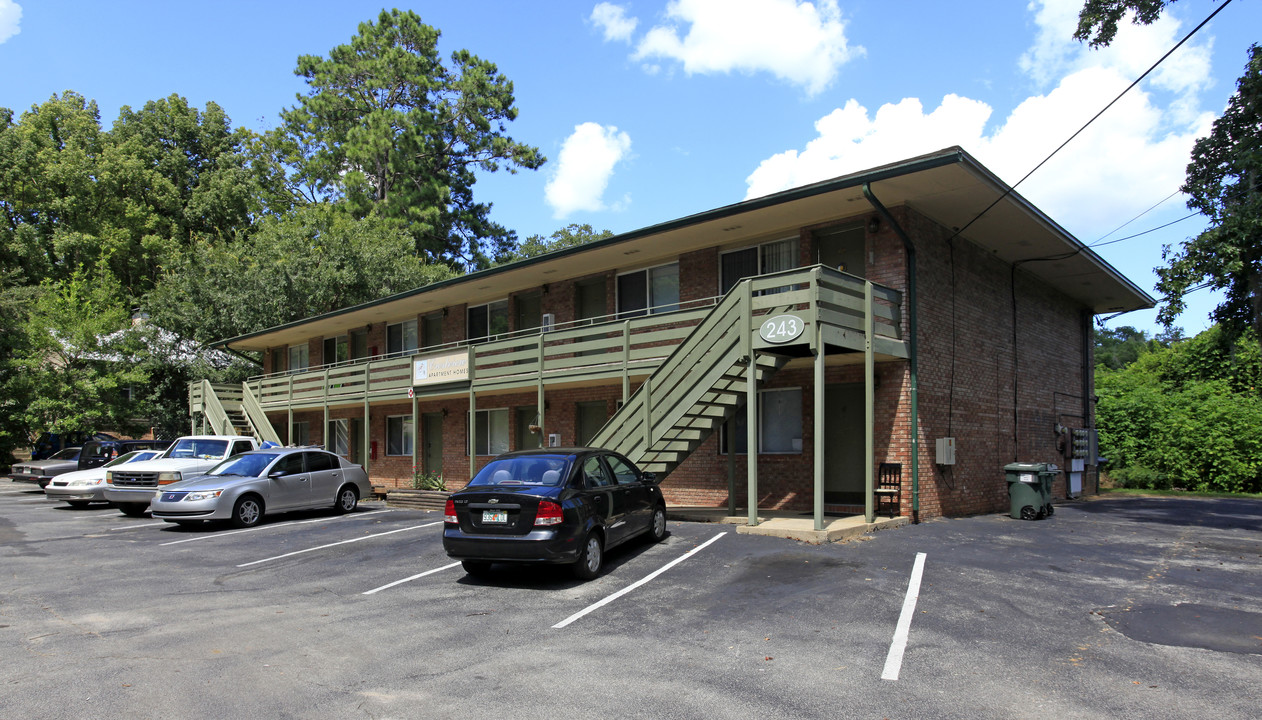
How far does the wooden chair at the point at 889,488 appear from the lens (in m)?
12.8

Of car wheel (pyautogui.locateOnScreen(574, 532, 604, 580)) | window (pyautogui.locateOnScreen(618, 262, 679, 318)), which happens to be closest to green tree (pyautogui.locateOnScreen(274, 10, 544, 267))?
window (pyautogui.locateOnScreen(618, 262, 679, 318))

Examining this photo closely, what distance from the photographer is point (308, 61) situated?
144 ft

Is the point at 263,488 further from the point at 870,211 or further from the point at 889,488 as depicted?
the point at 870,211

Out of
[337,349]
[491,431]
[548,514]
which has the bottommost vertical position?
[548,514]

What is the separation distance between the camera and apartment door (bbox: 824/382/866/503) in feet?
46.0

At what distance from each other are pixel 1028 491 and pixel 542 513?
32.6ft

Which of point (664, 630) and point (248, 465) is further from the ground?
point (248, 465)

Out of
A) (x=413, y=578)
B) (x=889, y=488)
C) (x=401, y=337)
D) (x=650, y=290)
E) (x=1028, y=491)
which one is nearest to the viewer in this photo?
(x=413, y=578)

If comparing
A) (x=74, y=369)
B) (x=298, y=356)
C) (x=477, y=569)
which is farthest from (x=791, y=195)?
(x=74, y=369)

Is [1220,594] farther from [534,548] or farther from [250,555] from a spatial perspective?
[250,555]

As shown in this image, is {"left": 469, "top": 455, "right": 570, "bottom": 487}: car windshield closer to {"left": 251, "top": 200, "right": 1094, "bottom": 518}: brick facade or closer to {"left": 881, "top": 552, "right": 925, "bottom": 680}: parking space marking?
{"left": 881, "top": 552, "right": 925, "bottom": 680}: parking space marking

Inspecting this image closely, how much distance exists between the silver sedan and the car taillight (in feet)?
28.0

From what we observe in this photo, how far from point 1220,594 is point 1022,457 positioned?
9649 mm

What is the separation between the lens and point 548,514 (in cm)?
837
